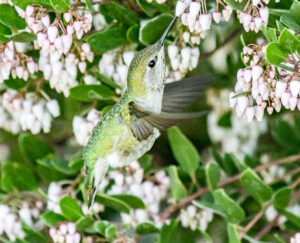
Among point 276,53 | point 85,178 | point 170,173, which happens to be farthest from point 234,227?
point 276,53

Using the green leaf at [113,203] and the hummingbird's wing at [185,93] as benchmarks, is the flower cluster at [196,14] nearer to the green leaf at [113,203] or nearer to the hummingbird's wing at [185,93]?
the hummingbird's wing at [185,93]

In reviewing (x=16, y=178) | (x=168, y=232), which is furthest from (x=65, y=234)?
(x=16, y=178)

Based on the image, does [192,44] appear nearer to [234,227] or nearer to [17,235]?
[234,227]

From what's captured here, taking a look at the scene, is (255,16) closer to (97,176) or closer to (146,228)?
(97,176)

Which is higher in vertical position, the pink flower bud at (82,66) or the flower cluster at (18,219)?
the pink flower bud at (82,66)

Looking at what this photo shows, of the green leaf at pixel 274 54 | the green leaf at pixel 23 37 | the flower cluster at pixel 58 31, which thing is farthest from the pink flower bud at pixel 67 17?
the green leaf at pixel 274 54

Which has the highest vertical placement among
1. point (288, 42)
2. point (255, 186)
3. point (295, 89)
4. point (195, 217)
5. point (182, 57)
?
point (288, 42)
